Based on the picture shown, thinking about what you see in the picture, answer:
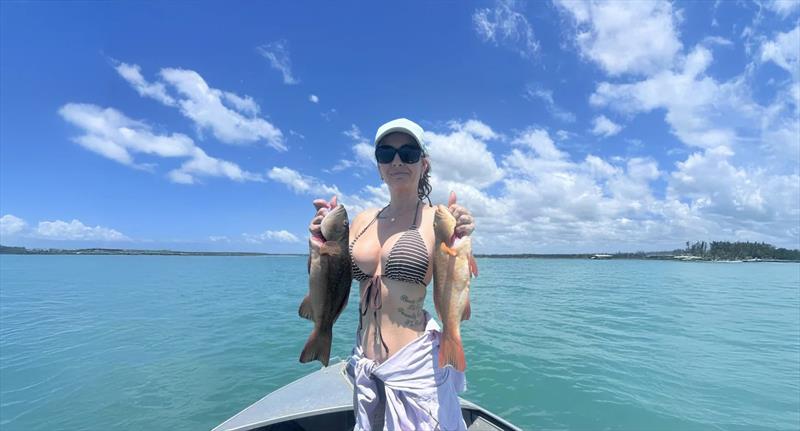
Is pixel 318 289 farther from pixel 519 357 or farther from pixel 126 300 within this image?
pixel 126 300

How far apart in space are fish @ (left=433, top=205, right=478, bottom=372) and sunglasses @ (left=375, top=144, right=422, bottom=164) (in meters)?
0.49

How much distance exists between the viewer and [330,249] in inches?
129

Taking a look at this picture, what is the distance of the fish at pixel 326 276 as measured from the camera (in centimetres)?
326

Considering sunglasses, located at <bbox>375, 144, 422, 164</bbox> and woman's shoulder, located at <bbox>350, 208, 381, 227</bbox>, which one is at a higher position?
sunglasses, located at <bbox>375, 144, 422, 164</bbox>

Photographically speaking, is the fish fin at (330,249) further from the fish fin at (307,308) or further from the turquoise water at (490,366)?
the turquoise water at (490,366)

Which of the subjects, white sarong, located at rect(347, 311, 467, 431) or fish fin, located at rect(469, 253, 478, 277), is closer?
white sarong, located at rect(347, 311, 467, 431)

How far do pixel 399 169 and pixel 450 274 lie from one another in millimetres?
979

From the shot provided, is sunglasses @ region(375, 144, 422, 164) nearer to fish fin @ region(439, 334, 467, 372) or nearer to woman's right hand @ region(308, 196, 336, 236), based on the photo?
woman's right hand @ region(308, 196, 336, 236)

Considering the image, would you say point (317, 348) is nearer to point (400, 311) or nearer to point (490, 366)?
point (400, 311)

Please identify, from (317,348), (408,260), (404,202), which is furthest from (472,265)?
(317,348)

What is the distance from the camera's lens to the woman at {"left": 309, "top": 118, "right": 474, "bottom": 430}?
275 centimetres

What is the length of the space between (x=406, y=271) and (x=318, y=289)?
931 mm

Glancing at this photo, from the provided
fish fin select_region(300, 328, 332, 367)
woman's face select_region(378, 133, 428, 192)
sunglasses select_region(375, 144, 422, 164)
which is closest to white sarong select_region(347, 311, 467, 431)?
fish fin select_region(300, 328, 332, 367)

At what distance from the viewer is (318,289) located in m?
3.32
